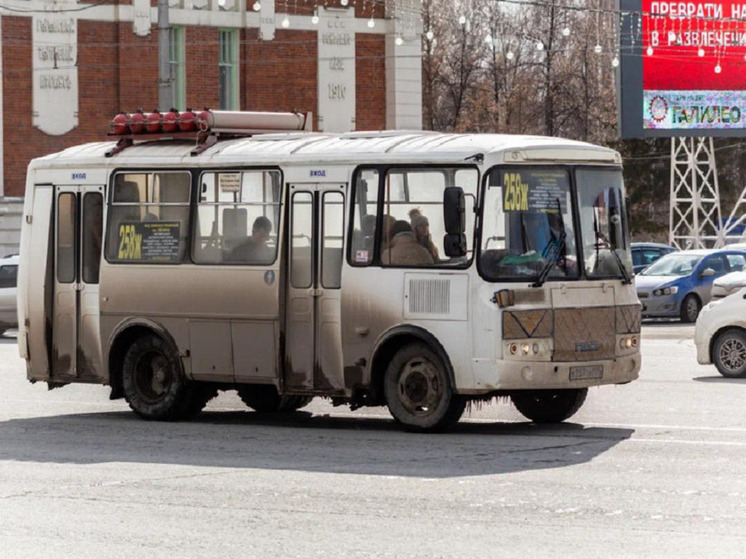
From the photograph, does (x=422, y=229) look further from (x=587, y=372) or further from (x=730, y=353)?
(x=730, y=353)

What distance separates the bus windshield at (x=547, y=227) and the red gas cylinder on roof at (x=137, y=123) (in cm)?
425

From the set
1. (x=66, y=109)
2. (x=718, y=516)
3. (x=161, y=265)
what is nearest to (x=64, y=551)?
(x=718, y=516)

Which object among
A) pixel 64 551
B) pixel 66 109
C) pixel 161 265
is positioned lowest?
pixel 64 551

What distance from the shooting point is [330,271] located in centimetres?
1616

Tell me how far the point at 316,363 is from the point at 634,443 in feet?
10.0

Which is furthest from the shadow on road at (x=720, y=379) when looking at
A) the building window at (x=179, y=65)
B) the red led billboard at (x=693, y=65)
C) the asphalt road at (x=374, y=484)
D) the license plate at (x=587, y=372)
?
the red led billboard at (x=693, y=65)

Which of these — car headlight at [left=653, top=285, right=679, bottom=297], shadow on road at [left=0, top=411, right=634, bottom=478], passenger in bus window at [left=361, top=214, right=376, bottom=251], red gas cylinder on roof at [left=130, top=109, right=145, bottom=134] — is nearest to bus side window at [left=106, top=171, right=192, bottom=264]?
red gas cylinder on roof at [left=130, top=109, right=145, bottom=134]

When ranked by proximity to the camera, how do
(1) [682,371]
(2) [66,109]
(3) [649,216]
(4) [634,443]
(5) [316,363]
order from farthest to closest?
1. (3) [649,216]
2. (2) [66,109]
3. (1) [682,371]
4. (5) [316,363]
5. (4) [634,443]

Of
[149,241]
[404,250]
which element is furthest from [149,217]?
[404,250]

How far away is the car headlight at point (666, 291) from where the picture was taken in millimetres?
36344

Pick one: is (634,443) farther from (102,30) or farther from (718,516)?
(102,30)

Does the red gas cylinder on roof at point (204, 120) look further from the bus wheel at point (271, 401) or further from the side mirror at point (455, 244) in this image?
the side mirror at point (455, 244)

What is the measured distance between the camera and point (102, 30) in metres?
45.6

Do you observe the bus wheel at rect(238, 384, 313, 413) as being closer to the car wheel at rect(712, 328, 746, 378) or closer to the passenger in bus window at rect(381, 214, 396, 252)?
the passenger in bus window at rect(381, 214, 396, 252)
